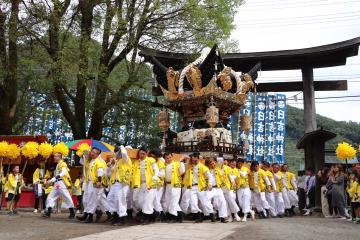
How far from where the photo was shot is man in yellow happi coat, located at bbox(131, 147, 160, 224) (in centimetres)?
894

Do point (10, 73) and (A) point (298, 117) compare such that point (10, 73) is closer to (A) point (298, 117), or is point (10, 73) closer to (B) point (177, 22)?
(B) point (177, 22)

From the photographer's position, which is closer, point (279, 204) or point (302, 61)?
point (279, 204)

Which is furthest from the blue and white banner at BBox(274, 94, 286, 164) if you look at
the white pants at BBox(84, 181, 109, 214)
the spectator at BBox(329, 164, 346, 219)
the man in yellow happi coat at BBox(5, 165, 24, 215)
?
the white pants at BBox(84, 181, 109, 214)

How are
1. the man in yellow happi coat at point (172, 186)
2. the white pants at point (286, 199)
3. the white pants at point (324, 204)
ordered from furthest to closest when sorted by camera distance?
the white pants at point (286, 199) < the white pants at point (324, 204) < the man in yellow happi coat at point (172, 186)

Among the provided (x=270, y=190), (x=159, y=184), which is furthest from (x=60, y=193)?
(x=270, y=190)

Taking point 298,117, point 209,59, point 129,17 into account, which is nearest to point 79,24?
point 129,17

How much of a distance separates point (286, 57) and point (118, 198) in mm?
13930

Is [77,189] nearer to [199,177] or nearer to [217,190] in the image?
[199,177]

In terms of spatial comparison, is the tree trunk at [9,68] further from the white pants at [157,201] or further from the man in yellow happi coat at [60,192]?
the white pants at [157,201]

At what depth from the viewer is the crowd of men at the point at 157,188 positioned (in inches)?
354

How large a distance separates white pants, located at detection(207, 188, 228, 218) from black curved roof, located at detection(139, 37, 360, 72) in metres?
9.45

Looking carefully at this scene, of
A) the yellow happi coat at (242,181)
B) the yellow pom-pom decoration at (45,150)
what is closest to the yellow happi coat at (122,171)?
the yellow happi coat at (242,181)

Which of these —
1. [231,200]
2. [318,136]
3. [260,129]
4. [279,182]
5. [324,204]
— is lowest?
[324,204]

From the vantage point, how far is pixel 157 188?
30.3ft
